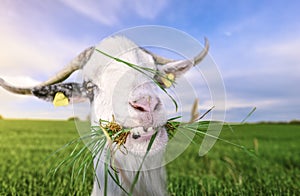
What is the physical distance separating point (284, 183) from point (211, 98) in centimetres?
269

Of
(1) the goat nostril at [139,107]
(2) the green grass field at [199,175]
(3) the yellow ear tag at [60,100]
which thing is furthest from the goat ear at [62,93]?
(1) the goat nostril at [139,107]

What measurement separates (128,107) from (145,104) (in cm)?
12

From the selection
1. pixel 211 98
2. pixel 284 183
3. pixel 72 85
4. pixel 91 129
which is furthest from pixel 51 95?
pixel 284 183

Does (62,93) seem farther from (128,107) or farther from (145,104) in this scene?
(145,104)

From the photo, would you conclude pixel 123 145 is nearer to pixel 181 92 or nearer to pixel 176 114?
pixel 176 114

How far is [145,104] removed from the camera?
2.10 m

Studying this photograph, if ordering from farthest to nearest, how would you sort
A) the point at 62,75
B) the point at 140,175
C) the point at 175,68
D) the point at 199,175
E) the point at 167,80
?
the point at 199,175
the point at 62,75
the point at 175,68
the point at 140,175
the point at 167,80

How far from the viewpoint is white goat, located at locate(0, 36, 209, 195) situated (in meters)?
2.14

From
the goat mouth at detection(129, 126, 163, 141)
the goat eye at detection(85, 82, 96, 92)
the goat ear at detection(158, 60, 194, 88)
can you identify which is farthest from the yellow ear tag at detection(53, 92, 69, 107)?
the goat mouth at detection(129, 126, 163, 141)

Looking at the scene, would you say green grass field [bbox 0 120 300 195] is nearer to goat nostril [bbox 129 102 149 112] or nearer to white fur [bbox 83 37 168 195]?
white fur [bbox 83 37 168 195]

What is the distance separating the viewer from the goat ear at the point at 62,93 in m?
2.87

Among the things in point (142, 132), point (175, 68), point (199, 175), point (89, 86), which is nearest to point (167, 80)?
point (175, 68)

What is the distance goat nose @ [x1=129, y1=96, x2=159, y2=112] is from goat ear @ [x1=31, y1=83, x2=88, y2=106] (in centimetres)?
89

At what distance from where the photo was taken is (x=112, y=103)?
7.77ft
